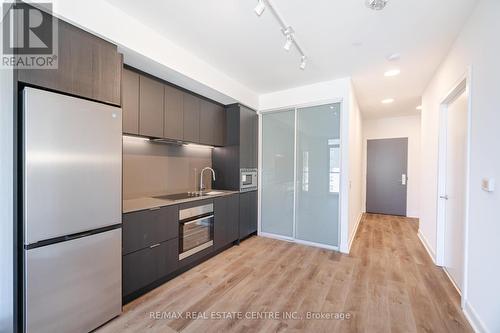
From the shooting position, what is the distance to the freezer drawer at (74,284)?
1454 mm

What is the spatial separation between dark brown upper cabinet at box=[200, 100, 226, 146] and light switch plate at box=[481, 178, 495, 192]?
3125mm

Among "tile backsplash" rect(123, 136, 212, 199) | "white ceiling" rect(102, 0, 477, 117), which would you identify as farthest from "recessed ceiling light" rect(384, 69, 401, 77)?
"tile backsplash" rect(123, 136, 212, 199)

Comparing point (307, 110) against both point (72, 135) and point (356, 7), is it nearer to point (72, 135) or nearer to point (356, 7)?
point (356, 7)

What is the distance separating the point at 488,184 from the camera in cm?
164

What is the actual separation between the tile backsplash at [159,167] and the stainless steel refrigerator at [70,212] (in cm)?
87

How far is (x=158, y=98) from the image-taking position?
2693 mm

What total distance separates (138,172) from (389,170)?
6.30m

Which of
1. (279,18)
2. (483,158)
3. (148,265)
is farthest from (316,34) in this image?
(148,265)

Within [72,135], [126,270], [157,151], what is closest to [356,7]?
[72,135]

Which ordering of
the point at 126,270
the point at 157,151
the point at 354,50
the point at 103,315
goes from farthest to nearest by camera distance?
the point at 157,151
the point at 354,50
the point at 126,270
the point at 103,315

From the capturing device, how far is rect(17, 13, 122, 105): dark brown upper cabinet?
1.54 m

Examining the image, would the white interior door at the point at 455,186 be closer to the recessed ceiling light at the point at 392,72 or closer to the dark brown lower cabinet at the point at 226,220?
the recessed ceiling light at the point at 392,72

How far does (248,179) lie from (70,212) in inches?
107

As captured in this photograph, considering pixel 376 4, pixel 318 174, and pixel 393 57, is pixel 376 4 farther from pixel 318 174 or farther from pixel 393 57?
pixel 318 174
